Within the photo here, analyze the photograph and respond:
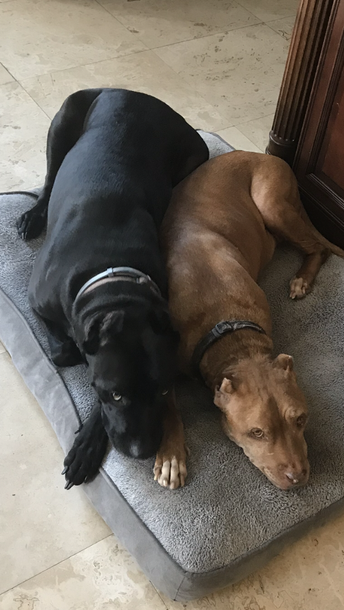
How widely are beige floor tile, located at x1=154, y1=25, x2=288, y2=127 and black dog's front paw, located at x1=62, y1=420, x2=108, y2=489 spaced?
2.47m

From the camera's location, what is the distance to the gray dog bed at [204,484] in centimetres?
193

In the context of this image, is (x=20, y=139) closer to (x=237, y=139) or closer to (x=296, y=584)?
(x=237, y=139)

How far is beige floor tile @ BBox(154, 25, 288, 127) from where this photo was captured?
4.17 m

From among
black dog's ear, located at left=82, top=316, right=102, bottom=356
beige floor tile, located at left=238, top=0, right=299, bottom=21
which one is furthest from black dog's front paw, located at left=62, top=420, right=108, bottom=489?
beige floor tile, located at left=238, top=0, right=299, bottom=21

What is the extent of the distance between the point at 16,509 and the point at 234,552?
75cm

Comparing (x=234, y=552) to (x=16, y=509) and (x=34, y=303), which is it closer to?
(x=16, y=509)

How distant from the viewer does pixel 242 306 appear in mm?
2326

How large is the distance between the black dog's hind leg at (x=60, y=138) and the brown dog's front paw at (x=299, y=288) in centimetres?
114

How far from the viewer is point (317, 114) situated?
9.35 feet

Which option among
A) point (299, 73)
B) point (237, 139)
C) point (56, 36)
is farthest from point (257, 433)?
point (56, 36)

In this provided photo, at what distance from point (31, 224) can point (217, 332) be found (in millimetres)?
1127

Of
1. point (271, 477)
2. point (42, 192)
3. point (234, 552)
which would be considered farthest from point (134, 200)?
point (234, 552)

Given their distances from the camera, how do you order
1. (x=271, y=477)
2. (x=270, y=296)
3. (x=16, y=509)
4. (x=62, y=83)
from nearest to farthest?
(x=271, y=477), (x=16, y=509), (x=270, y=296), (x=62, y=83)

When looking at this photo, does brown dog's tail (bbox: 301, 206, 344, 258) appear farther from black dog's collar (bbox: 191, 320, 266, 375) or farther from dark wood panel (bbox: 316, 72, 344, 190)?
black dog's collar (bbox: 191, 320, 266, 375)
